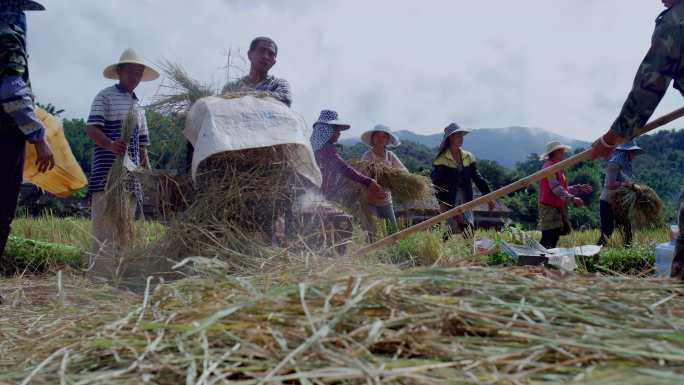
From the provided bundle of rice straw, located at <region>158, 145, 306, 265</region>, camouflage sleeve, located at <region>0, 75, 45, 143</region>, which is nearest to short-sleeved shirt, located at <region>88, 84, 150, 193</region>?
bundle of rice straw, located at <region>158, 145, 306, 265</region>

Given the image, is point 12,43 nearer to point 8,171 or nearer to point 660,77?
point 8,171

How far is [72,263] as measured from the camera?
498 centimetres

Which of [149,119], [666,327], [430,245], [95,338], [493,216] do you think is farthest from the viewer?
[493,216]

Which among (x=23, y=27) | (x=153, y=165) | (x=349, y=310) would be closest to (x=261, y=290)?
(x=349, y=310)

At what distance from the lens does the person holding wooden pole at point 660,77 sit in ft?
8.21

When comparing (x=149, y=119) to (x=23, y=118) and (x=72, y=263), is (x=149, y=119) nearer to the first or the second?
(x=23, y=118)

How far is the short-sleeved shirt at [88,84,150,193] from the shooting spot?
393cm

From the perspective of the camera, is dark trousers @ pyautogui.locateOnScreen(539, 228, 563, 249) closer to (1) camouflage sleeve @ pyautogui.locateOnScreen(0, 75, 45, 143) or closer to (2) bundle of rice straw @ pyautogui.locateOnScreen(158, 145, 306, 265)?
(2) bundle of rice straw @ pyautogui.locateOnScreen(158, 145, 306, 265)

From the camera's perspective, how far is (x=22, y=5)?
300 centimetres

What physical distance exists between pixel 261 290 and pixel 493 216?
596 inches

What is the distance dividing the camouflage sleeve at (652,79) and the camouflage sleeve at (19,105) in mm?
2871

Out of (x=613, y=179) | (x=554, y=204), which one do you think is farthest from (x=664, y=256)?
(x=613, y=179)

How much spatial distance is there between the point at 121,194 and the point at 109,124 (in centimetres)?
59

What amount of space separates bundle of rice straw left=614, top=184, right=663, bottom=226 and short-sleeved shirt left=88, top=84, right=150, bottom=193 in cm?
615
